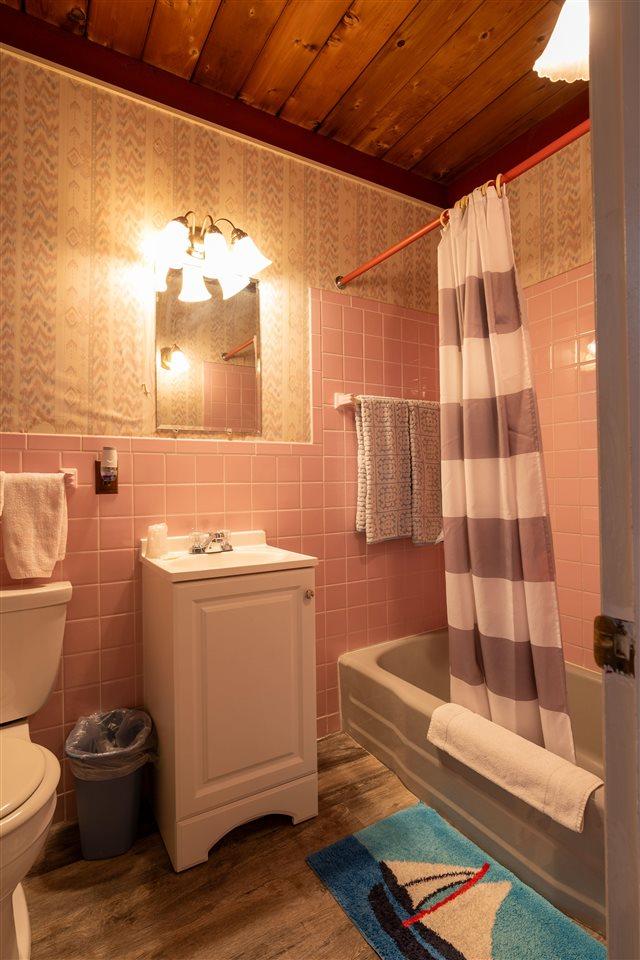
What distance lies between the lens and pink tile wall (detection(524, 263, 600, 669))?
2.01m

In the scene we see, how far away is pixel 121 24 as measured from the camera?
5.35ft

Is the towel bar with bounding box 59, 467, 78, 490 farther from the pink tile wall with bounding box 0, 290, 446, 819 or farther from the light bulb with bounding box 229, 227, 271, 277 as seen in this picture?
the light bulb with bounding box 229, 227, 271, 277

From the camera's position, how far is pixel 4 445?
1505 millimetres

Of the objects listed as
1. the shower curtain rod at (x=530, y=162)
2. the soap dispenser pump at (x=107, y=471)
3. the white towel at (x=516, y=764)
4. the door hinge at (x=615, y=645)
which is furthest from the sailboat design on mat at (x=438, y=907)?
the shower curtain rod at (x=530, y=162)

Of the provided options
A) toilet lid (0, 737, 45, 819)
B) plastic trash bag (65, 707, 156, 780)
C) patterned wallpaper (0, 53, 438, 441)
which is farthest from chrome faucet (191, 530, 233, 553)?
toilet lid (0, 737, 45, 819)

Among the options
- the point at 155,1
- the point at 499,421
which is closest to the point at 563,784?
the point at 499,421

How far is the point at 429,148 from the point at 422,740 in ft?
8.46

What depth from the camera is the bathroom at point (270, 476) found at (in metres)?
1.25

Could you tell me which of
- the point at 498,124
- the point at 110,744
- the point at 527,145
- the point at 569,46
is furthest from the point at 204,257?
the point at 110,744

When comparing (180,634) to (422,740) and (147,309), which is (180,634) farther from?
(147,309)

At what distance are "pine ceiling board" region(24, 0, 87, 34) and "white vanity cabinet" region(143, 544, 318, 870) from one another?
1844mm

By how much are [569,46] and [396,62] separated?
0.88 meters

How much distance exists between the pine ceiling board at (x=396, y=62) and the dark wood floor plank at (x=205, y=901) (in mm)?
2693

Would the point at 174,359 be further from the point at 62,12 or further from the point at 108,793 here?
the point at 108,793
